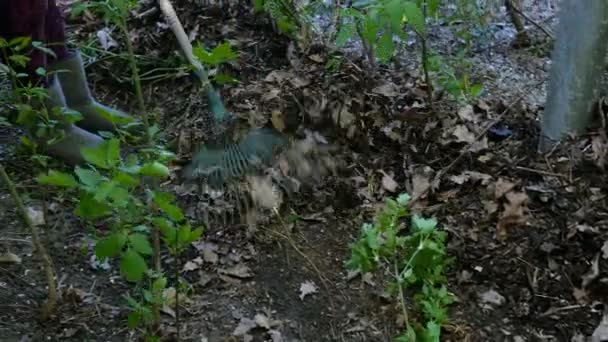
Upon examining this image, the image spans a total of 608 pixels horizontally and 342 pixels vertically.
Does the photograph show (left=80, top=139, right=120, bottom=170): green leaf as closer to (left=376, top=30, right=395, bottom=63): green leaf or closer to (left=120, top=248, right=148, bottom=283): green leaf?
(left=120, top=248, right=148, bottom=283): green leaf

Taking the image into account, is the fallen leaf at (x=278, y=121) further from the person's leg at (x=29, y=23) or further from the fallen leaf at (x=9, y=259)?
the fallen leaf at (x=9, y=259)

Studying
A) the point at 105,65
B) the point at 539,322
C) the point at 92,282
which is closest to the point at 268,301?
the point at 92,282

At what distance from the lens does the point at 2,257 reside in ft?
7.58

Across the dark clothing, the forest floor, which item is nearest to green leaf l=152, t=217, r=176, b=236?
the forest floor

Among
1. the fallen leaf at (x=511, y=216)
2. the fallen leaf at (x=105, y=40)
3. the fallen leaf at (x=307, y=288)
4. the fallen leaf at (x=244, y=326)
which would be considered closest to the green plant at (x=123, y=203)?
the fallen leaf at (x=244, y=326)

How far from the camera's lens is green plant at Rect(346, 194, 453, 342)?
2084 millimetres

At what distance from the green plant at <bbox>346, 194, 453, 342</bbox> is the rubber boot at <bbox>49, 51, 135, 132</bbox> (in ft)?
4.45

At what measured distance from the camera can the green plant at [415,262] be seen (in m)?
2.08

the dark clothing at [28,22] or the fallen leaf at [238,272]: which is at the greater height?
the dark clothing at [28,22]

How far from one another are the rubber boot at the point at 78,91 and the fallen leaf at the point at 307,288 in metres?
1.19

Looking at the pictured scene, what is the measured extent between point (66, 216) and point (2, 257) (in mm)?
306

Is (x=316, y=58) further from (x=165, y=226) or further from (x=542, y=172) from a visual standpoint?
(x=165, y=226)

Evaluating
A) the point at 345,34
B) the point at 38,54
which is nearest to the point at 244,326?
the point at 345,34

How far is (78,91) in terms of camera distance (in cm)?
309
